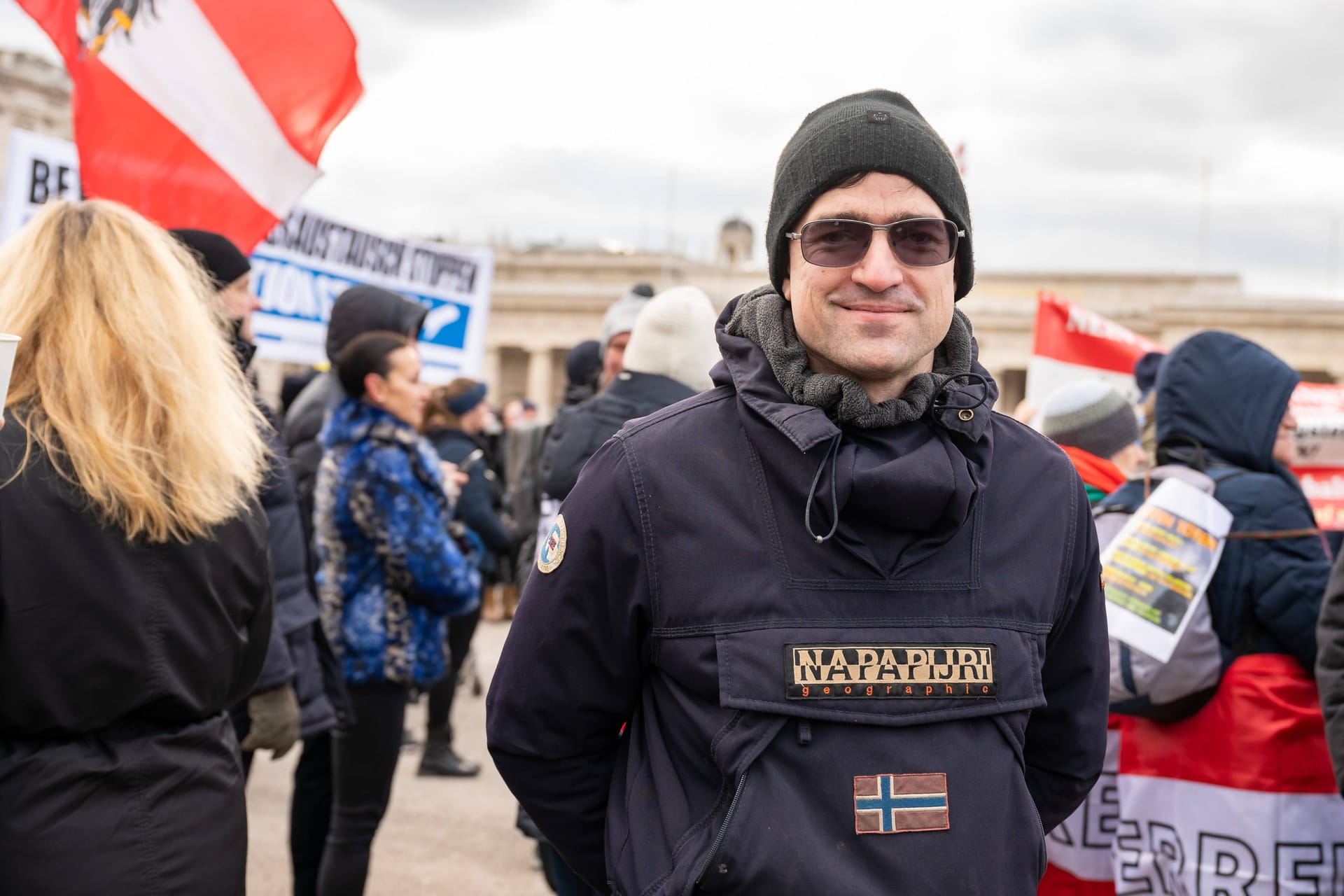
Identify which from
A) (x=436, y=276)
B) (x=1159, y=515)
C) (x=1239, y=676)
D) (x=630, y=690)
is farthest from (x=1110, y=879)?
(x=436, y=276)

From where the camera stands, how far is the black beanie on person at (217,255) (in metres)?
3.62

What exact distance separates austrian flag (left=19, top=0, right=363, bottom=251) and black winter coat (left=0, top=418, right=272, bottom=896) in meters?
2.29

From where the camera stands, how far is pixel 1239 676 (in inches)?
130

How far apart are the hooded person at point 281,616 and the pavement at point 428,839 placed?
1.34m

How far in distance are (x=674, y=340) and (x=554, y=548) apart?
2.23 meters

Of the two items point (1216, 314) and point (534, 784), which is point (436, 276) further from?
point (1216, 314)

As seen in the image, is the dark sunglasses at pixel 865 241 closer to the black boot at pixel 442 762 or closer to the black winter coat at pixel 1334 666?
Answer: the black winter coat at pixel 1334 666

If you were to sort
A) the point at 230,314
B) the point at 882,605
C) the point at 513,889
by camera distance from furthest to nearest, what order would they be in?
1. the point at 513,889
2. the point at 230,314
3. the point at 882,605

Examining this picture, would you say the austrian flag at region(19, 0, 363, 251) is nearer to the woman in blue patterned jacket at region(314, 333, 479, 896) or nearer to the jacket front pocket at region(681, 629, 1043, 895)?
the woman in blue patterned jacket at region(314, 333, 479, 896)

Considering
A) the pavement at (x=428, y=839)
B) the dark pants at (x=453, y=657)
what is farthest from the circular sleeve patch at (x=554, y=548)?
the dark pants at (x=453, y=657)

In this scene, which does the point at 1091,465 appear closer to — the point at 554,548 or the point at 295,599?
the point at 295,599

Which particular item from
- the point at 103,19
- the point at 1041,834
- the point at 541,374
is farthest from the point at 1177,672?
the point at 541,374

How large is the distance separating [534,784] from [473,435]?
6.40 metres

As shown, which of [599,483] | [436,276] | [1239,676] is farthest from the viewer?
[436,276]
